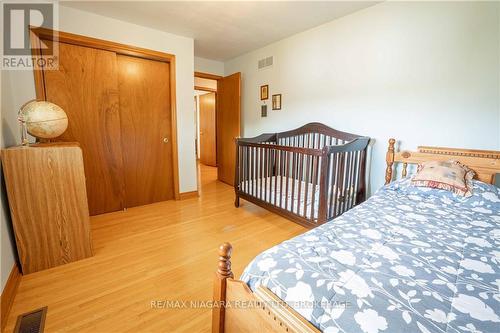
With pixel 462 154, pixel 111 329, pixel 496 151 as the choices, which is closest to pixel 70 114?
pixel 111 329

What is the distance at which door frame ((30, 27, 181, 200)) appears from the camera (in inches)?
91.0

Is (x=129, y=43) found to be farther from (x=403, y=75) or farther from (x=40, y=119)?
(x=403, y=75)

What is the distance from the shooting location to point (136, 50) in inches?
111

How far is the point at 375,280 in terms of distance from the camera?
31.8 inches

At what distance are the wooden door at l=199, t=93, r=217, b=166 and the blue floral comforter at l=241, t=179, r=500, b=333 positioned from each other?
16.3 ft

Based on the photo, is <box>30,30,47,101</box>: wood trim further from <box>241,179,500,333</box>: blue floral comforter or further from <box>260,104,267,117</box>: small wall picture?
<box>241,179,500,333</box>: blue floral comforter

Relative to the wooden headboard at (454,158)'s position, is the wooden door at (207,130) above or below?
above

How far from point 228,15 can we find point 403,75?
188 centimetres

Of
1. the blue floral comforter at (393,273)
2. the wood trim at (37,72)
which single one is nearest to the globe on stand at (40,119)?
the wood trim at (37,72)

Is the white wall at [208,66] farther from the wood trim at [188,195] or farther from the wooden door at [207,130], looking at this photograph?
the wood trim at [188,195]

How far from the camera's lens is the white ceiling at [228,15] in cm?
228

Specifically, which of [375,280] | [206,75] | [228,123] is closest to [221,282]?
[375,280]

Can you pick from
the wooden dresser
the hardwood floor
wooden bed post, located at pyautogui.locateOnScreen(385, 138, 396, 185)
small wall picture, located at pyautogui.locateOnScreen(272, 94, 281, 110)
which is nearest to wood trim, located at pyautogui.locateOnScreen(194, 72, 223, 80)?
small wall picture, located at pyautogui.locateOnScreen(272, 94, 281, 110)

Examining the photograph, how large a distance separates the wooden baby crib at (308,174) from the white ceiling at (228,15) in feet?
3.98
